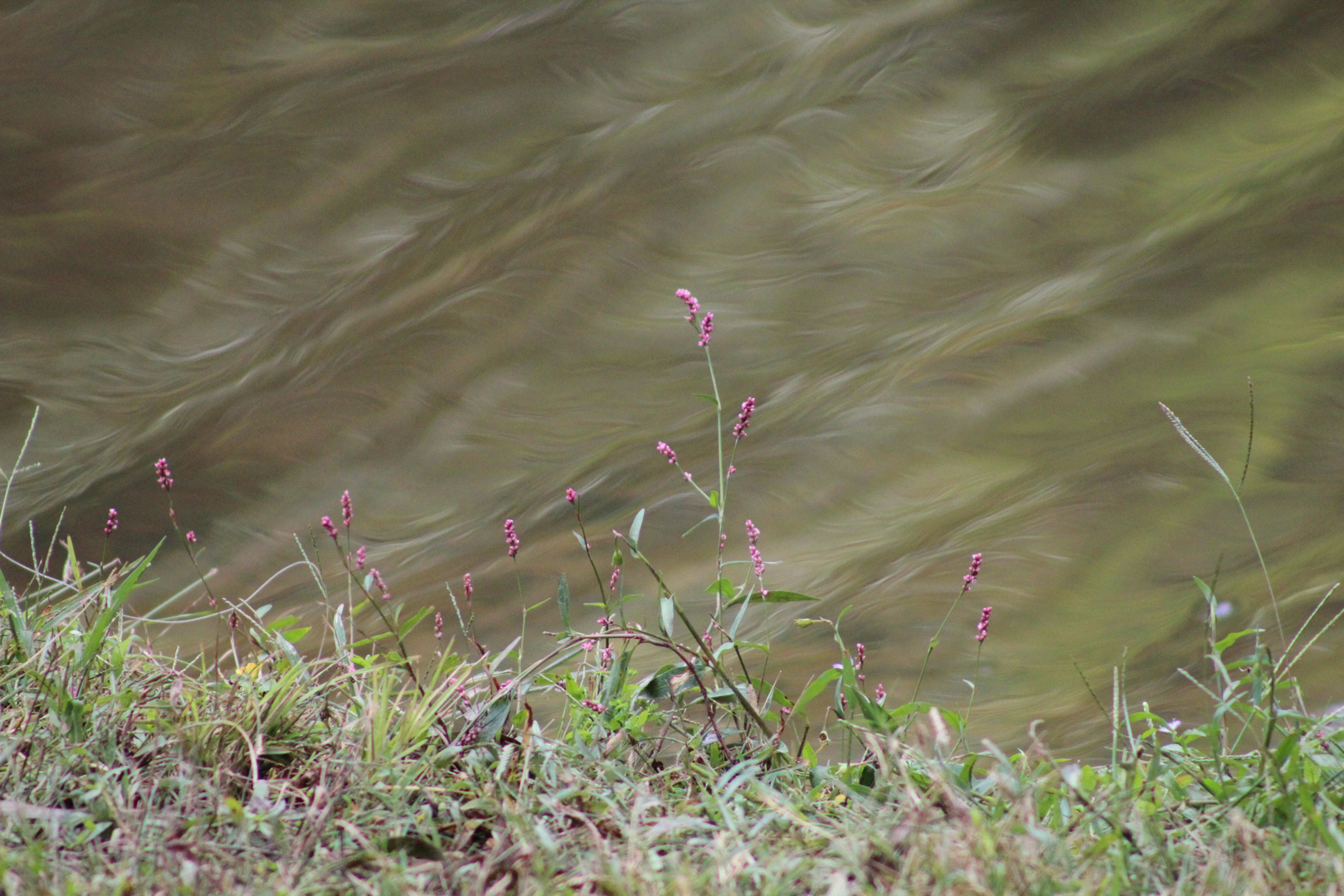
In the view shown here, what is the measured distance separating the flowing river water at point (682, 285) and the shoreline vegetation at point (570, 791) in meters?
0.69

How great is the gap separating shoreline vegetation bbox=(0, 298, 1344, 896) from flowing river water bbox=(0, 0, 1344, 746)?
687mm

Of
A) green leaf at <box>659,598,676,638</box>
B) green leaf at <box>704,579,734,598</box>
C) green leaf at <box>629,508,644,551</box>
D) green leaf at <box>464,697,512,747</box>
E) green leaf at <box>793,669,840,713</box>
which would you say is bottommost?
green leaf at <box>793,669,840,713</box>

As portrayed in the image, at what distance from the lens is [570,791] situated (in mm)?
824

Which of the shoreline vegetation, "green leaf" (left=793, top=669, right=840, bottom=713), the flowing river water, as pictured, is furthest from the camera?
the flowing river water

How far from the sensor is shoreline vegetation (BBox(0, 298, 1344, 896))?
0.70 meters

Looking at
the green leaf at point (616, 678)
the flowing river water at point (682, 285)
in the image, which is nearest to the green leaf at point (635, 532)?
the green leaf at point (616, 678)

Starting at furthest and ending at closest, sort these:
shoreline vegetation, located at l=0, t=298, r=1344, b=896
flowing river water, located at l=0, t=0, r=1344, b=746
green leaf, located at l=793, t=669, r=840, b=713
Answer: flowing river water, located at l=0, t=0, r=1344, b=746
green leaf, located at l=793, t=669, r=840, b=713
shoreline vegetation, located at l=0, t=298, r=1344, b=896

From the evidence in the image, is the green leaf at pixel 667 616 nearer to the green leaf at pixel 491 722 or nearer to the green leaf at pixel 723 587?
the green leaf at pixel 723 587

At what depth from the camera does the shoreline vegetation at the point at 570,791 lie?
2.31 ft

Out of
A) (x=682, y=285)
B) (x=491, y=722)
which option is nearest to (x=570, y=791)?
(x=491, y=722)

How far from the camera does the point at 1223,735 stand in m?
0.95

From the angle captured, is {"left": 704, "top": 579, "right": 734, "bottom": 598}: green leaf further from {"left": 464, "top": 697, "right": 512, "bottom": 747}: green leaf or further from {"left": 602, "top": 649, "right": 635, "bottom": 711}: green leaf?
{"left": 464, "top": 697, "right": 512, "bottom": 747}: green leaf

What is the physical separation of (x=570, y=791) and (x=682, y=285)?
128 centimetres

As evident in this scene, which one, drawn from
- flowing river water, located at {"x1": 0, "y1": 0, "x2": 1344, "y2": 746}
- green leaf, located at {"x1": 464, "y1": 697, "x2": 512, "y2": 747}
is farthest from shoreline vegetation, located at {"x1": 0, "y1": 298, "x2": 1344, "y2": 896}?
flowing river water, located at {"x1": 0, "y1": 0, "x2": 1344, "y2": 746}
